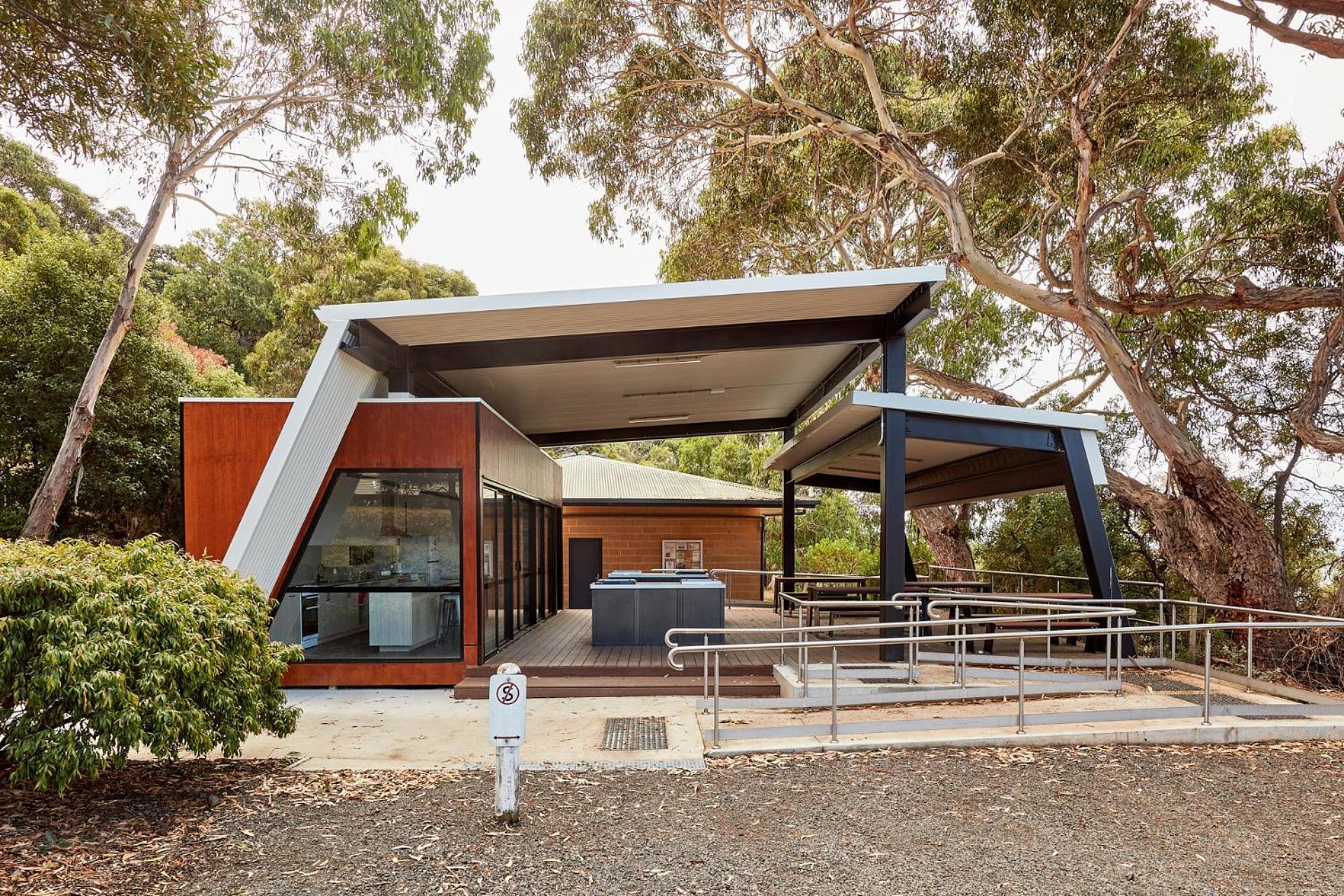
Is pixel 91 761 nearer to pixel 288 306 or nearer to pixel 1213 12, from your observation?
pixel 1213 12

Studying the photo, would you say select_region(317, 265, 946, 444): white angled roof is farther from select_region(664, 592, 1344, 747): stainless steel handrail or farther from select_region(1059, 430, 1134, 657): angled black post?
select_region(664, 592, 1344, 747): stainless steel handrail

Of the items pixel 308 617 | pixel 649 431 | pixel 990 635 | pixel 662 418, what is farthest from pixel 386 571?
pixel 649 431

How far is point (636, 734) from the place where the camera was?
6.85 metres

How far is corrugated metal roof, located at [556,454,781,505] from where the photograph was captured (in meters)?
17.8

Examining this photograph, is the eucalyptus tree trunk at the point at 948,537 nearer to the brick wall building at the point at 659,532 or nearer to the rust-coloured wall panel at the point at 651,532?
the brick wall building at the point at 659,532

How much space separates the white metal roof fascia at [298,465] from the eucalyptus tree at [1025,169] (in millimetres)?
10351

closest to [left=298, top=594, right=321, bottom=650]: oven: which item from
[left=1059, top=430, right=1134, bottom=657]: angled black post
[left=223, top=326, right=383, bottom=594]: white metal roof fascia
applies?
[left=223, top=326, right=383, bottom=594]: white metal roof fascia

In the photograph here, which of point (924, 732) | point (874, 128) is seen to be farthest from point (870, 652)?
point (874, 128)

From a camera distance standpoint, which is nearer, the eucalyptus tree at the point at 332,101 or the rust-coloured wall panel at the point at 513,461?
the rust-coloured wall panel at the point at 513,461

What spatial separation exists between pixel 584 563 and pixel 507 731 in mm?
13728

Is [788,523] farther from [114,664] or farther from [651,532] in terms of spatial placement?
[114,664]

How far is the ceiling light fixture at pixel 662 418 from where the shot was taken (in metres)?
15.9

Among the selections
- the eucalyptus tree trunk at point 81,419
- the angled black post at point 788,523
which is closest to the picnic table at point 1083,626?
the angled black post at point 788,523

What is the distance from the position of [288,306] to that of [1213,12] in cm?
2515
